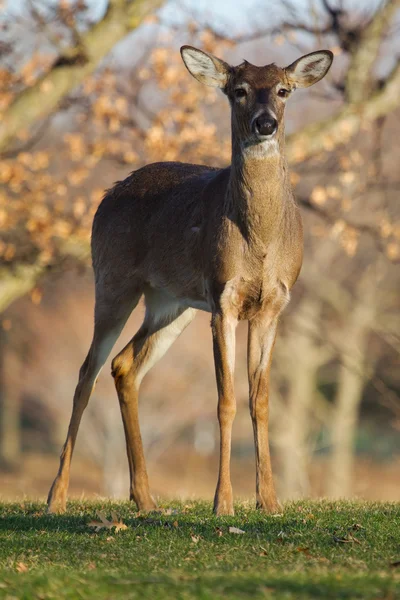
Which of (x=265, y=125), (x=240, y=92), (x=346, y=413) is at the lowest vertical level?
(x=346, y=413)

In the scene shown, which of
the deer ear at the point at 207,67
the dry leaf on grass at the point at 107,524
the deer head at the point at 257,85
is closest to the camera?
the dry leaf on grass at the point at 107,524

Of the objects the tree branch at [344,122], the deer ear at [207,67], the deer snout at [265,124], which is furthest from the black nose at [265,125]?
the tree branch at [344,122]

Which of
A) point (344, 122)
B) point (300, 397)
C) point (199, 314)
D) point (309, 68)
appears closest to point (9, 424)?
point (199, 314)

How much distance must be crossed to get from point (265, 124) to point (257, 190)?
622 millimetres

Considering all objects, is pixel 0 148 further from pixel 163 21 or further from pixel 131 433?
pixel 131 433

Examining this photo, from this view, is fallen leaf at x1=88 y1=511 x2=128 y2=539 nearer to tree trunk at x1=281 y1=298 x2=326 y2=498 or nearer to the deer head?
the deer head

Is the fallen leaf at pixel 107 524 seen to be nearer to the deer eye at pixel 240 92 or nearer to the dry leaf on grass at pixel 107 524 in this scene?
the dry leaf on grass at pixel 107 524

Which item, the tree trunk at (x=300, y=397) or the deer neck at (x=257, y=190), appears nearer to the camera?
the deer neck at (x=257, y=190)

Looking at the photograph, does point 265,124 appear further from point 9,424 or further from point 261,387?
point 9,424

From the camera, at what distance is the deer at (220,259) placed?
24.9ft

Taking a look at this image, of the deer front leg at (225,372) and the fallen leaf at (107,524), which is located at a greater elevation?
the deer front leg at (225,372)

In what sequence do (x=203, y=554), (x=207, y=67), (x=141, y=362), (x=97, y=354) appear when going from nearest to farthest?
(x=203, y=554), (x=207, y=67), (x=97, y=354), (x=141, y=362)

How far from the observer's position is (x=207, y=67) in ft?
26.3

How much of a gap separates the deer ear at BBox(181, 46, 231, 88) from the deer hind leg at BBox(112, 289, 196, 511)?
1.85m
